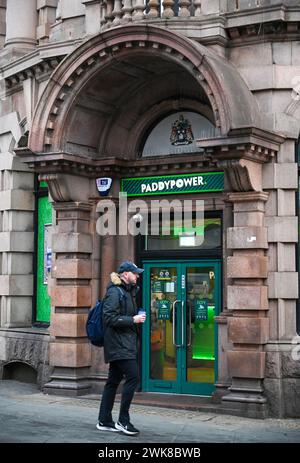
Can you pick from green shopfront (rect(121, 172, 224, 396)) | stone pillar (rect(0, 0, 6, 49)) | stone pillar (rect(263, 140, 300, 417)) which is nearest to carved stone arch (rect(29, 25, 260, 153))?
stone pillar (rect(263, 140, 300, 417))

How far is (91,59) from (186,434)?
588 centimetres

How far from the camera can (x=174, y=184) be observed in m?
13.0

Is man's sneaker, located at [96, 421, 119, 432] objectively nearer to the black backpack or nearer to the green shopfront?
the black backpack

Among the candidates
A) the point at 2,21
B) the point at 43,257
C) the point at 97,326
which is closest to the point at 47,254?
the point at 43,257

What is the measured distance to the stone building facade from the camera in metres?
11.4

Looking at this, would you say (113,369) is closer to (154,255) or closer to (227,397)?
(227,397)

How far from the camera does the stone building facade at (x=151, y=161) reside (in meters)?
11.4

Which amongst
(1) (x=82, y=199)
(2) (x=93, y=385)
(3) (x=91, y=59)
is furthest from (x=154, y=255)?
(3) (x=91, y=59)

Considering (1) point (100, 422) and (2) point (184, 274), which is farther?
(2) point (184, 274)

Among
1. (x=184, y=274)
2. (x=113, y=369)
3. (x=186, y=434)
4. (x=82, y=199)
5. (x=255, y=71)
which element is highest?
(x=255, y=71)

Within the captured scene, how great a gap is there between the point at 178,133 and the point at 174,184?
0.97 m

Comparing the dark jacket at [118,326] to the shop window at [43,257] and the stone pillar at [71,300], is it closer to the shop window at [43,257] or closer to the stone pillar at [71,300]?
the stone pillar at [71,300]

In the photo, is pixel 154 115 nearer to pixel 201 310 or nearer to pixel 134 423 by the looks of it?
pixel 201 310

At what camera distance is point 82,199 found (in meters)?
13.5
